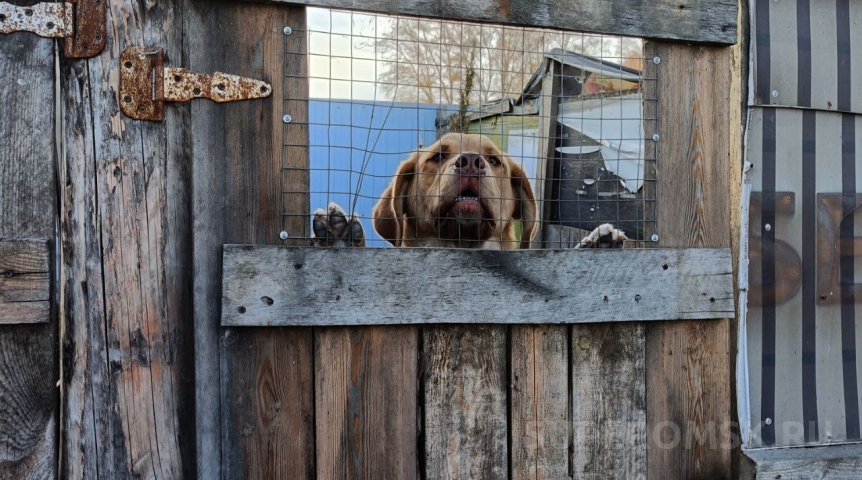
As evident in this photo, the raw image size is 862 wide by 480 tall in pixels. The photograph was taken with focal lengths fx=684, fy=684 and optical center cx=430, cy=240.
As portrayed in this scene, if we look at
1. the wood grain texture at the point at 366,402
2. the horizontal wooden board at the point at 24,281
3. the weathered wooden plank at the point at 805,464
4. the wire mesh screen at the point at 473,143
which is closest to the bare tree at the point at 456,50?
the wire mesh screen at the point at 473,143

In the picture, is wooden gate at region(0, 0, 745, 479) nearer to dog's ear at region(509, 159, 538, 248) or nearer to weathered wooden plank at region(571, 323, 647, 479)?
weathered wooden plank at region(571, 323, 647, 479)

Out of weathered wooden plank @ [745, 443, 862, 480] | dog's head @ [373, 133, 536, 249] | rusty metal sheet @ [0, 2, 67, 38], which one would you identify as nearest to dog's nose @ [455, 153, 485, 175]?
dog's head @ [373, 133, 536, 249]

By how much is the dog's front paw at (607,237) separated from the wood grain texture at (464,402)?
2.12ft

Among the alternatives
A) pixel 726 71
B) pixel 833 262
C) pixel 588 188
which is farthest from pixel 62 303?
pixel 588 188

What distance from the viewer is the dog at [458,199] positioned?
3.45 m

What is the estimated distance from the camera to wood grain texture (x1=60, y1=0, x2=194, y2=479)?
2100 mm

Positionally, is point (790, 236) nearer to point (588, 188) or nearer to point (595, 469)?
point (595, 469)

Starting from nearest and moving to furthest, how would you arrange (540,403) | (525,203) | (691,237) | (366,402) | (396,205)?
(366,402)
(540,403)
(691,237)
(396,205)
(525,203)

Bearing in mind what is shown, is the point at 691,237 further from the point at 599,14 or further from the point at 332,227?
the point at 332,227

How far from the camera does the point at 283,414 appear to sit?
89.4 inches

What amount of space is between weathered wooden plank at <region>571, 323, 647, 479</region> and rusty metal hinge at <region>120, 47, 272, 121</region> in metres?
1.49

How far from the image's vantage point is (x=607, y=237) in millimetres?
2783

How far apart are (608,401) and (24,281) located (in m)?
1.99

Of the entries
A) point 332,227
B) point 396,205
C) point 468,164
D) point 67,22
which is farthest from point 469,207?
point 67,22
